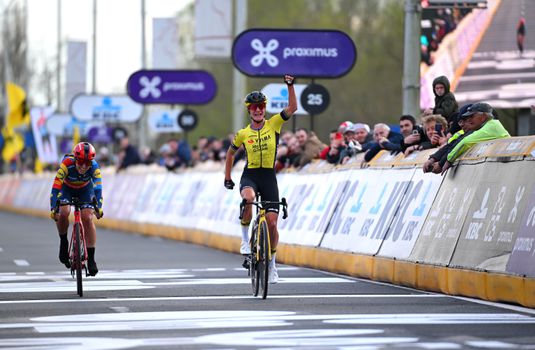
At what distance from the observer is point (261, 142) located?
1667 centimetres

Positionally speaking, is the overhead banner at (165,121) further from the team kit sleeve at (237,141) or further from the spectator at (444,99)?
the team kit sleeve at (237,141)

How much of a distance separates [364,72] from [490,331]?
54.0 meters

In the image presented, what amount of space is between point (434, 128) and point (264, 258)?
3745mm

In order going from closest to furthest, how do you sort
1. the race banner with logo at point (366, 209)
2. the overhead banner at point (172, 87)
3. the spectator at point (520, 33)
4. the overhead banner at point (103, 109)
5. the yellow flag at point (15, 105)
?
the race banner with logo at point (366, 209)
the spectator at point (520, 33)
the overhead banner at point (172, 87)
the overhead banner at point (103, 109)
the yellow flag at point (15, 105)

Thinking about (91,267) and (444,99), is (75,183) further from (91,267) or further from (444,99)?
(444,99)

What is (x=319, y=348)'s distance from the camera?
11.3 metres

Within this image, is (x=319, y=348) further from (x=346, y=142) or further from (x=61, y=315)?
(x=346, y=142)

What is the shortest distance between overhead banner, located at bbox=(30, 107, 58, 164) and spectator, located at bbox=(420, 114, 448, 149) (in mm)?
45984

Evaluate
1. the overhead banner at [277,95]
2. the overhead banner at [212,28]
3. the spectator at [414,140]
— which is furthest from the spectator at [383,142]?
the overhead banner at [212,28]

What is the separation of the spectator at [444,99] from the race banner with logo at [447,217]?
249cm

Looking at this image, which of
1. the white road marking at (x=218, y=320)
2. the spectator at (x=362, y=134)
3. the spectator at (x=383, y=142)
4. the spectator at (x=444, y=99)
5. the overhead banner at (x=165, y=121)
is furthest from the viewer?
the overhead banner at (x=165, y=121)

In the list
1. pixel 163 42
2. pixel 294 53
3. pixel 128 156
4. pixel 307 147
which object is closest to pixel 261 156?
pixel 307 147

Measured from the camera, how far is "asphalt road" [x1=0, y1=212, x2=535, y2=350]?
1177 cm

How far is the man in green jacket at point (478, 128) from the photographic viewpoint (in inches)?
658
